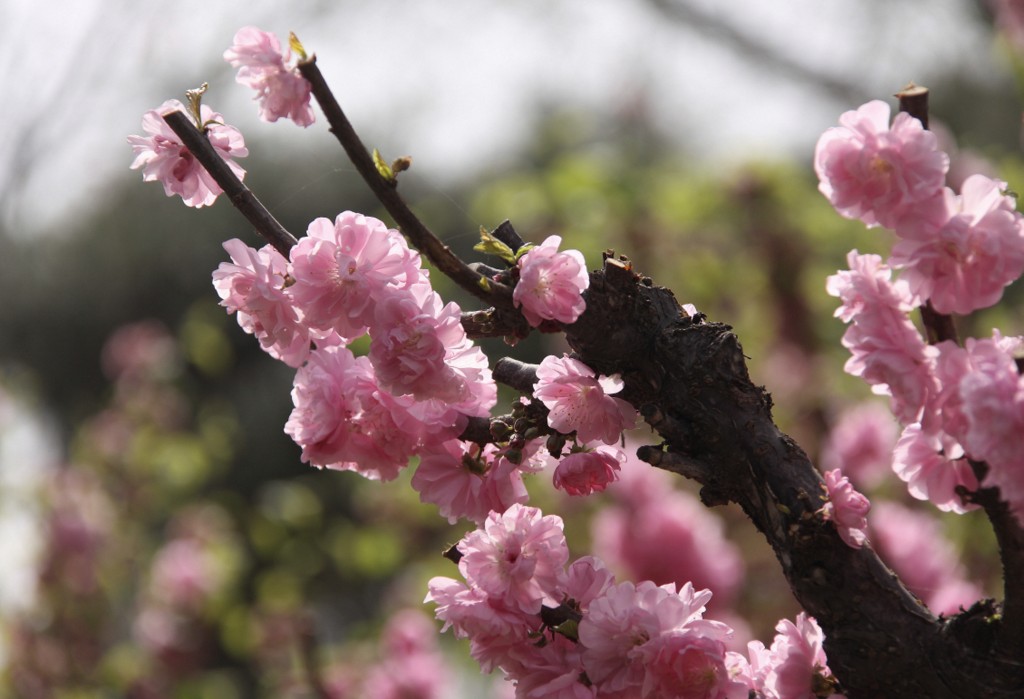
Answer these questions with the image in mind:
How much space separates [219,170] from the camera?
643mm

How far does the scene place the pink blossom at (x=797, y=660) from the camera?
26.0 inches

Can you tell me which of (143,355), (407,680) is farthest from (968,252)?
(143,355)

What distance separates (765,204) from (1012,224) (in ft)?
6.85

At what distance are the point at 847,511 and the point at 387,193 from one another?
13.6 inches

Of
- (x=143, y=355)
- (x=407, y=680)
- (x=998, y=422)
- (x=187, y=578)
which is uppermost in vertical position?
(x=143, y=355)

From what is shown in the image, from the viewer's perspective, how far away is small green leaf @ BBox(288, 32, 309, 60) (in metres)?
0.62

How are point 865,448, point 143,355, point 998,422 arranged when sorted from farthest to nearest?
point 143,355 < point 865,448 < point 998,422

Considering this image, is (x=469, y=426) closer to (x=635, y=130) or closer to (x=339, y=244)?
(x=339, y=244)

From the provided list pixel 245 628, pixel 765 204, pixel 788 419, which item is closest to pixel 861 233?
pixel 765 204

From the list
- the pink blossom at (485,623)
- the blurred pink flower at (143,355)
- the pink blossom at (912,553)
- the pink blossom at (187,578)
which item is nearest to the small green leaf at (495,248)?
the pink blossom at (485,623)

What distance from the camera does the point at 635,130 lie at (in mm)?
4273

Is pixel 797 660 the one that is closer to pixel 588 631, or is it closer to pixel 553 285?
pixel 588 631

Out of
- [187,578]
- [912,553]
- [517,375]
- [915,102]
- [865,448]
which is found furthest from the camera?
[187,578]

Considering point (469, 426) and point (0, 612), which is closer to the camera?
point (469, 426)
